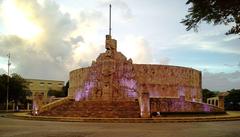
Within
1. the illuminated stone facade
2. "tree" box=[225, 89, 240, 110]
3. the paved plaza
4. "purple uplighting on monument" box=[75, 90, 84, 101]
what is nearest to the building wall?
the illuminated stone facade

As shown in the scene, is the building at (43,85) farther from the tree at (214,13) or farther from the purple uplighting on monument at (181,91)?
the tree at (214,13)

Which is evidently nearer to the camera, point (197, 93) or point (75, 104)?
point (75, 104)

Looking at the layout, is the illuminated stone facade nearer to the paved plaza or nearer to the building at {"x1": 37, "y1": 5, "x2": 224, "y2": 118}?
the building at {"x1": 37, "y1": 5, "x2": 224, "y2": 118}

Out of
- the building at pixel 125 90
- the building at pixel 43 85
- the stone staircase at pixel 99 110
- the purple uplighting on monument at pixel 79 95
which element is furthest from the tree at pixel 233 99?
the building at pixel 43 85

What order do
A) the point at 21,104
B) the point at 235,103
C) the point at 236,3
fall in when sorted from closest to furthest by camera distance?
1. the point at 236,3
2. the point at 235,103
3. the point at 21,104

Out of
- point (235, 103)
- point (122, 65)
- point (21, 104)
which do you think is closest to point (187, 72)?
point (122, 65)

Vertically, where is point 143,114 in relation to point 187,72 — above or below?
below

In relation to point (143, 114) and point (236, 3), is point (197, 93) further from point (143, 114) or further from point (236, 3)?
point (236, 3)

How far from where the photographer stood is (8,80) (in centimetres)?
6150

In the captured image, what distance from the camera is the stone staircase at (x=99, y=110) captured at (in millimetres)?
31928

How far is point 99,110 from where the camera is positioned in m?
33.5

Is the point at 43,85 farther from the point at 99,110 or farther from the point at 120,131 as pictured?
the point at 120,131

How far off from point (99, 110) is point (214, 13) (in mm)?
23913

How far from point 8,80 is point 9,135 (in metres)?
47.6
